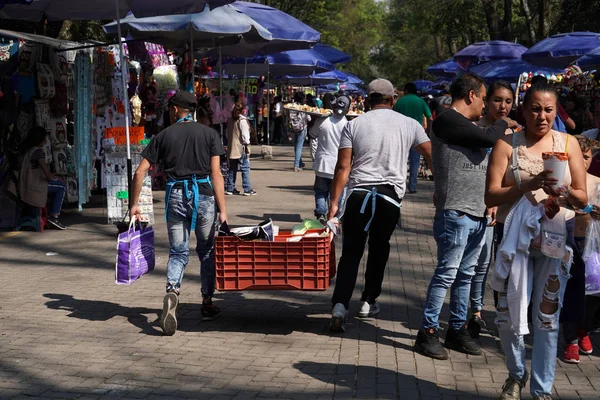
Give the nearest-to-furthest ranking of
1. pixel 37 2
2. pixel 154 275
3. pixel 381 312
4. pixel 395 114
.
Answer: pixel 395 114
pixel 381 312
pixel 154 275
pixel 37 2

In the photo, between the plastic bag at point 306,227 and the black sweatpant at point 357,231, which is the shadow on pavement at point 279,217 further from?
the black sweatpant at point 357,231

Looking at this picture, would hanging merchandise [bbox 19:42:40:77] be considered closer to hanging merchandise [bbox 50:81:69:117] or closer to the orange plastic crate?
hanging merchandise [bbox 50:81:69:117]

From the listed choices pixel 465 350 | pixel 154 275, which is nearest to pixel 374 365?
pixel 465 350

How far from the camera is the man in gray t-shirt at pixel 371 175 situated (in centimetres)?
681

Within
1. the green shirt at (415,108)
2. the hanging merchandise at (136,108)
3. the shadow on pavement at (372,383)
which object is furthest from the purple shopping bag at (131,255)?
the green shirt at (415,108)

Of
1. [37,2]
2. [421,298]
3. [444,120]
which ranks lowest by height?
[421,298]

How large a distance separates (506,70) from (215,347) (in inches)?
572

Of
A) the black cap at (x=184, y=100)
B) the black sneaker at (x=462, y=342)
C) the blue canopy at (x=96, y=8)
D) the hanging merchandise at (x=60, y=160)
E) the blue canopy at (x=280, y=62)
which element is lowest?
the black sneaker at (x=462, y=342)

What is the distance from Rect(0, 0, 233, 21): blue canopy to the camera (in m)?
10.8

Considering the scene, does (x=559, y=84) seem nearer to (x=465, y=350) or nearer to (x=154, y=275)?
(x=154, y=275)

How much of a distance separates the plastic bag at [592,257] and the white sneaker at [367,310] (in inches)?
69.9

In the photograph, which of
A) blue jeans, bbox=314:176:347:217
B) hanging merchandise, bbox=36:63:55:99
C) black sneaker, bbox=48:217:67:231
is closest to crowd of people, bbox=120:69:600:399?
blue jeans, bbox=314:176:347:217

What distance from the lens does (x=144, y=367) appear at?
609cm

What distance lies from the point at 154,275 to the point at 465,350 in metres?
3.98
